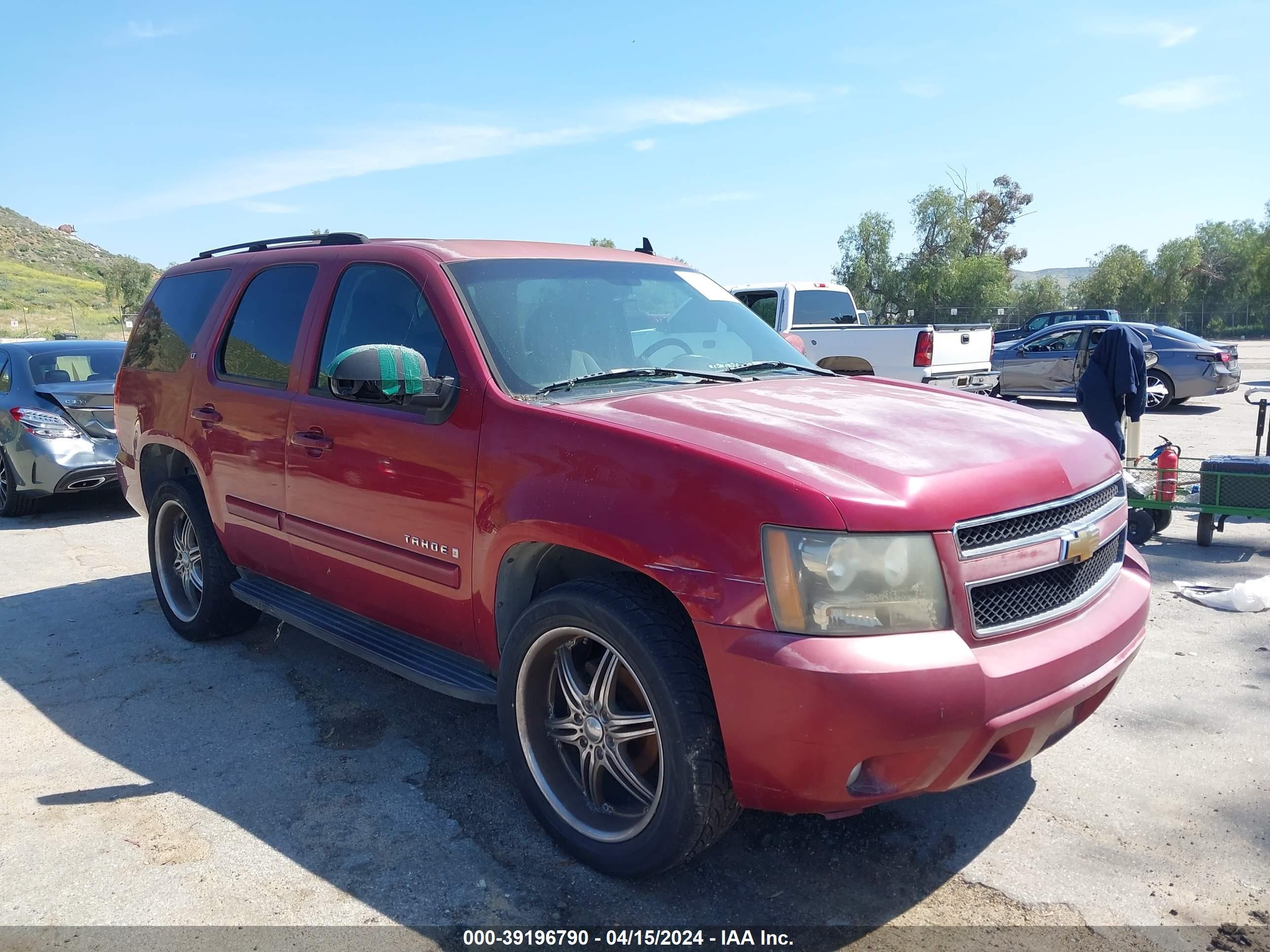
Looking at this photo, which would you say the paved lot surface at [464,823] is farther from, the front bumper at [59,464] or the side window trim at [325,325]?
the front bumper at [59,464]

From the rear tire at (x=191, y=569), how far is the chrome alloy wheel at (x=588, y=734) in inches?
98.5

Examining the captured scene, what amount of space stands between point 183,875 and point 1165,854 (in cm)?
309

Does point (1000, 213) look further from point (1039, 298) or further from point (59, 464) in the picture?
point (59, 464)

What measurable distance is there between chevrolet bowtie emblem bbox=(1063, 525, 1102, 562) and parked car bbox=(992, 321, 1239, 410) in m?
13.5

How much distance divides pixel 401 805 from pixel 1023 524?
230 cm

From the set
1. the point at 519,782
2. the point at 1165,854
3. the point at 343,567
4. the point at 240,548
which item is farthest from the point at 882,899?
the point at 240,548

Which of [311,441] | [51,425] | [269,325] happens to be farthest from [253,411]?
[51,425]

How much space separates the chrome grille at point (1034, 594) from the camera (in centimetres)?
249

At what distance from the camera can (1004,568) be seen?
2.53 m

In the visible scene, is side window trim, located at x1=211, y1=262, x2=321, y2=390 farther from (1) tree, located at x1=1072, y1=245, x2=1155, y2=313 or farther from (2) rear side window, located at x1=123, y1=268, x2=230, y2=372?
(1) tree, located at x1=1072, y1=245, x2=1155, y2=313

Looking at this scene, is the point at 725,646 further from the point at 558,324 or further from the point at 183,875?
the point at 183,875

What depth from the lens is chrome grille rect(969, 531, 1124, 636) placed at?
8.16 ft

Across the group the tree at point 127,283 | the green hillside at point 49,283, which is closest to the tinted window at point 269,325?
the green hillside at point 49,283

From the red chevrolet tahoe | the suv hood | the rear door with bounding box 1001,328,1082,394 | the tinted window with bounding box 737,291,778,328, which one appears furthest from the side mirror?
the rear door with bounding box 1001,328,1082,394
